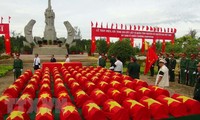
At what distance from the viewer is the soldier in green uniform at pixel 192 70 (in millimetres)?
11445

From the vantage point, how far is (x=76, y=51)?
1551 inches

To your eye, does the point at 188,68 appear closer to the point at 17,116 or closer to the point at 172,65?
the point at 172,65

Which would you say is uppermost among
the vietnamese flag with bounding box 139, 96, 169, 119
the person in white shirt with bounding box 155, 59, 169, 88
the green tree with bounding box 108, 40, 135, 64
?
the green tree with bounding box 108, 40, 135, 64

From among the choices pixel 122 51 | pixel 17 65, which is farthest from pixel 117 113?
pixel 122 51

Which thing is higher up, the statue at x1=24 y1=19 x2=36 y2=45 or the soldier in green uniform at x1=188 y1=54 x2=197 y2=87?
the statue at x1=24 y1=19 x2=36 y2=45

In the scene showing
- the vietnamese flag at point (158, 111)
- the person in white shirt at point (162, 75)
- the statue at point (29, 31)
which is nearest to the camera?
the vietnamese flag at point (158, 111)

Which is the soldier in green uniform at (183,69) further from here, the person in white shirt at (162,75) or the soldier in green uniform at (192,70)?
the person in white shirt at (162,75)

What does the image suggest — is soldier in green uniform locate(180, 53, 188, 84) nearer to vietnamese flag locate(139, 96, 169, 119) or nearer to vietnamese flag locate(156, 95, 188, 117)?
vietnamese flag locate(156, 95, 188, 117)

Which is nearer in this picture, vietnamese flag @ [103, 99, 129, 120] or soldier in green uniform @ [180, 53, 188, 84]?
vietnamese flag @ [103, 99, 129, 120]

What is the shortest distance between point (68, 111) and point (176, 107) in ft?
5.89

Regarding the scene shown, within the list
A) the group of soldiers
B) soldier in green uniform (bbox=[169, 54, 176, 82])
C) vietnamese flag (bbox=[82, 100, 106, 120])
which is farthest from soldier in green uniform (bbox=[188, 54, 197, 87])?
vietnamese flag (bbox=[82, 100, 106, 120])

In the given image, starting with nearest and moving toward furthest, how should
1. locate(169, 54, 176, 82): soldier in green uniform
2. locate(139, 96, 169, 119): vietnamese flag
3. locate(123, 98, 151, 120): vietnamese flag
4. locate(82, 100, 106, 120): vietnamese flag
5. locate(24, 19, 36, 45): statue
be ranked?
locate(82, 100, 106, 120): vietnamese flag → locate(123, 98, 151, 120): vietnamese flag → locate(139, 96, 169, 119): vietnamese flag → locate(169, 54, 176, 82): soldier in green uniform → locate(24, 19, 36, 45): statue

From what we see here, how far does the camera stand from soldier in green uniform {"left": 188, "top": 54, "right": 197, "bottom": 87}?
11445 mm

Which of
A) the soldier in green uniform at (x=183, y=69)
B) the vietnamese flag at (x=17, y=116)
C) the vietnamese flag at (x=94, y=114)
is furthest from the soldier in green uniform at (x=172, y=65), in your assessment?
the vietnamese flag at (x=17, y=116)
